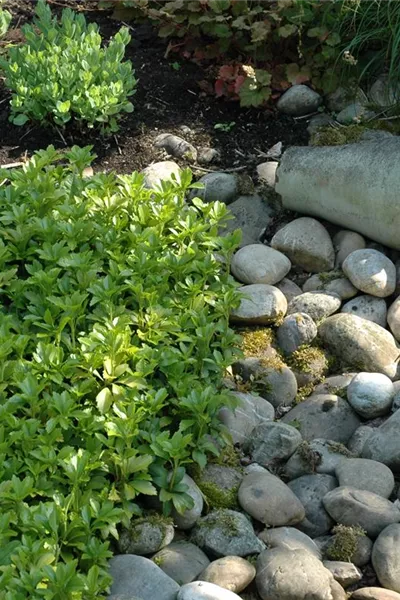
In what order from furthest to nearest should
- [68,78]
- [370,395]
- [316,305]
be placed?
[68,78]
[316,305]
[370,395]

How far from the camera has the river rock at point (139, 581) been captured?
3467 mm

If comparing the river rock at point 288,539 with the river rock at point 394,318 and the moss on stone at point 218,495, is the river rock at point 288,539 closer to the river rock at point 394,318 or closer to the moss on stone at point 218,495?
the moss on stone at point 218,495

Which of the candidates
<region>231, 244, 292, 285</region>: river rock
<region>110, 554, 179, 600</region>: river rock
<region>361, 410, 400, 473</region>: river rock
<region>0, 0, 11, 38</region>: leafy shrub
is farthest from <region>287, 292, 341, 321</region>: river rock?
<region>0, 0, 11, 38</region>: leafy shrub

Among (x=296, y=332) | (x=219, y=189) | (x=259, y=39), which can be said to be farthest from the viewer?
(x=259, y=39)

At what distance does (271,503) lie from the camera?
155 inches

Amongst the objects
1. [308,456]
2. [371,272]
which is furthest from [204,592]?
[371,272]

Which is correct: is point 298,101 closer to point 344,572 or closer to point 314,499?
point 314,499

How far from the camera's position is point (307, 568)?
3.53 metres

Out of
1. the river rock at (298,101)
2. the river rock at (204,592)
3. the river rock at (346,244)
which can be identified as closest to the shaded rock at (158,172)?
the river rock at (298,101)

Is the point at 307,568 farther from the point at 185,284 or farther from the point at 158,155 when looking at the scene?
the point at 158,155

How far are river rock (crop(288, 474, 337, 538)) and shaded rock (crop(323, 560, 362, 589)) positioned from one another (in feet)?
0.91

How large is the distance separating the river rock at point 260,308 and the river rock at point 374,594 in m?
1.74

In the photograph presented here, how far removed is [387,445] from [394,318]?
0.95 m

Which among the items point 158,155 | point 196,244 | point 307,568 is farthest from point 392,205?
point 307,568
